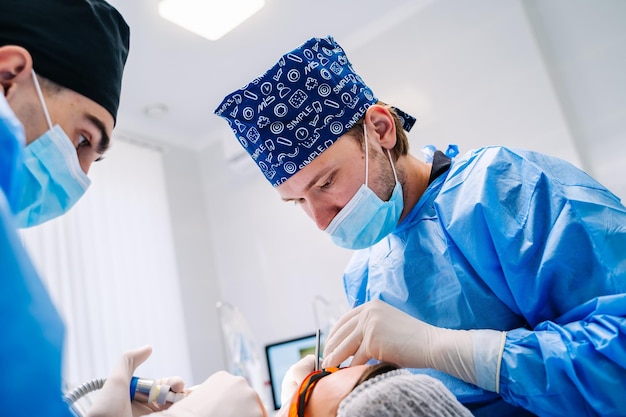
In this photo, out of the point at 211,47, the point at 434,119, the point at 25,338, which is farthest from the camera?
the point at 211,47

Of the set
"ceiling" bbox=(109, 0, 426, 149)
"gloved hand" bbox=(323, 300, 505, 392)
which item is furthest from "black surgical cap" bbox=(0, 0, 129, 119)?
"ceiling" bbox=(109, 0, 426, 149)

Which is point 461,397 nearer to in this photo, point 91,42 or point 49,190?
point 49,190

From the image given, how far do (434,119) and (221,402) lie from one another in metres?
2.44

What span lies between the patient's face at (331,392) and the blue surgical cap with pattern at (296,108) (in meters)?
0.70

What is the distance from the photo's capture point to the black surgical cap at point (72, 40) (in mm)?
1062

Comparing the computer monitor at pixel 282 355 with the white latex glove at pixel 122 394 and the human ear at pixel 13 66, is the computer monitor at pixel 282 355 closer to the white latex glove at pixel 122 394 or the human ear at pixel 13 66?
the white latex glove at pixel 122 394

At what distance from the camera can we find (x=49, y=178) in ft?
3.89

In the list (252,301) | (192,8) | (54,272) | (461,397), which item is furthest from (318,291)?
(461,397)

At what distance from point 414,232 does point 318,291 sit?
6.63 ft

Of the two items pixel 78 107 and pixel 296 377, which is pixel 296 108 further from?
pixel 296 377

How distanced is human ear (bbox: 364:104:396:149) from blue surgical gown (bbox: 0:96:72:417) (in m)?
1.12

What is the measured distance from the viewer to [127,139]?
3.74 m

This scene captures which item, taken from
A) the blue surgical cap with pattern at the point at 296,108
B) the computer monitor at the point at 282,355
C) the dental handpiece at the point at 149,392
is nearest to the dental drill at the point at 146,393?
the dental handpiece at the point at 149,392

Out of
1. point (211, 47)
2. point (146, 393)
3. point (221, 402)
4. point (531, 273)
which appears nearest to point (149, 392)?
point (146, 393)
